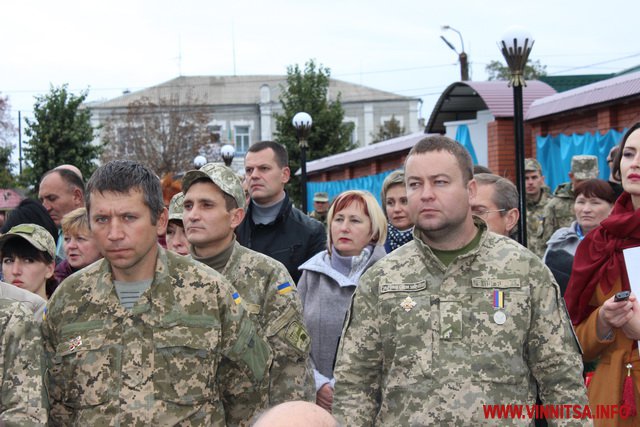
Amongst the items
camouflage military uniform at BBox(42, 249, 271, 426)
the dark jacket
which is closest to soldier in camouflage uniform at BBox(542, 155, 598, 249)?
the dark jacket

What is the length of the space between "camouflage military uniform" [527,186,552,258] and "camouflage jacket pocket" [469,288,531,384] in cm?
562

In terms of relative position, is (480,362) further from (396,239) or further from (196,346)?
(396,239)

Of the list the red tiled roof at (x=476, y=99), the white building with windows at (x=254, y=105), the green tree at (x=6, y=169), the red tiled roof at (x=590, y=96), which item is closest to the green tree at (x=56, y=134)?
the green tree at (x=6, y=169)

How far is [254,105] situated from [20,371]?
225ft

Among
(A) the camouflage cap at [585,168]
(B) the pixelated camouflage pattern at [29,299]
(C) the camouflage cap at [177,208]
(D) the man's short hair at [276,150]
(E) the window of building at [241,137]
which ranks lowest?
(B) the pixelated camouflage pattern at [29,299]

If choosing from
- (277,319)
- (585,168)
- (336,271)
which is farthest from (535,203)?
(277,319)

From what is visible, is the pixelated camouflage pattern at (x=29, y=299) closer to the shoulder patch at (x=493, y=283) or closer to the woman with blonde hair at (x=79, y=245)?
the woman with blonde hair at (x=79, y=245)

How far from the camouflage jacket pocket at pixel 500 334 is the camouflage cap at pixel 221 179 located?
1733 millimetres

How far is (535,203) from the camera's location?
30.9ft

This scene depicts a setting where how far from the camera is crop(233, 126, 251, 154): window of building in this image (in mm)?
70562

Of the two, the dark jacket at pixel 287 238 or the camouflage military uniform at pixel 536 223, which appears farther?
the camouflage military uniform at pixel 536 223

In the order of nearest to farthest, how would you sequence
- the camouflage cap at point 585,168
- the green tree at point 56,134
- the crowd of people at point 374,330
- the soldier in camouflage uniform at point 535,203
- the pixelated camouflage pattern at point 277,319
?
1. the crowd of people at point 374,330
2. the pixelated camouflage pattern at point 277,319
3. the camouflage cap at point 585,168
4. the soldier in camouflage uniform at point 535,203
5. the green tree at point 56,134

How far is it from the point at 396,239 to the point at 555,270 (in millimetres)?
1589

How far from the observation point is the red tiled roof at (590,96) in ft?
36.6
